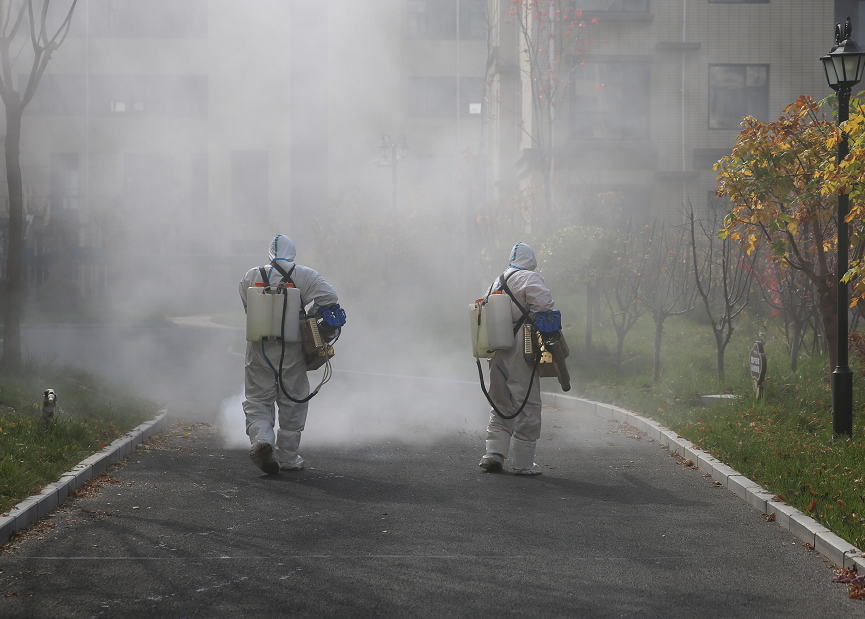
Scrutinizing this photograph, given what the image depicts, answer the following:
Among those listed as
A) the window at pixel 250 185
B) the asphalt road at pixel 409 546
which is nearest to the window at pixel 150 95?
the window at pixel 250 185

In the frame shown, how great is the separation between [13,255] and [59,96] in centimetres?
672

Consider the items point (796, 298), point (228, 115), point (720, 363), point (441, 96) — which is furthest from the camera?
point (441, 96)

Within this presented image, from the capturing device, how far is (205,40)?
10609 millimetres

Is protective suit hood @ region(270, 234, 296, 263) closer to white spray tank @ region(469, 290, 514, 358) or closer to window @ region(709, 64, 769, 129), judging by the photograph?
white spray tank @ region(469, 290, 514, 358)

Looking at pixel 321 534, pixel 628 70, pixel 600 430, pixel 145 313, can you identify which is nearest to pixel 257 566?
pixel 321 534

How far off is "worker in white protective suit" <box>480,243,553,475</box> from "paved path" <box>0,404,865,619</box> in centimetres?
17

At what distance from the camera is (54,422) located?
595 cm

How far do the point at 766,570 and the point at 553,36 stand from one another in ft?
51.9

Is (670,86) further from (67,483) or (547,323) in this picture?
(67,483)

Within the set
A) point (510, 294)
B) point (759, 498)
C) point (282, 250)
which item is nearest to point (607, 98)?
point (510, 294)

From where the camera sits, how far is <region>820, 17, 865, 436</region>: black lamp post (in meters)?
5.92

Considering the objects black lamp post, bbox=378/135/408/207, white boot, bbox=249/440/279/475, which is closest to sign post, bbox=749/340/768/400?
white boot, bbox=249/440/279/475

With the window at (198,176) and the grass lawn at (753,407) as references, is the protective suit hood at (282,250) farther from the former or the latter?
the window at (198,176)

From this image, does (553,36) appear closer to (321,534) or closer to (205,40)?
(205,40)
